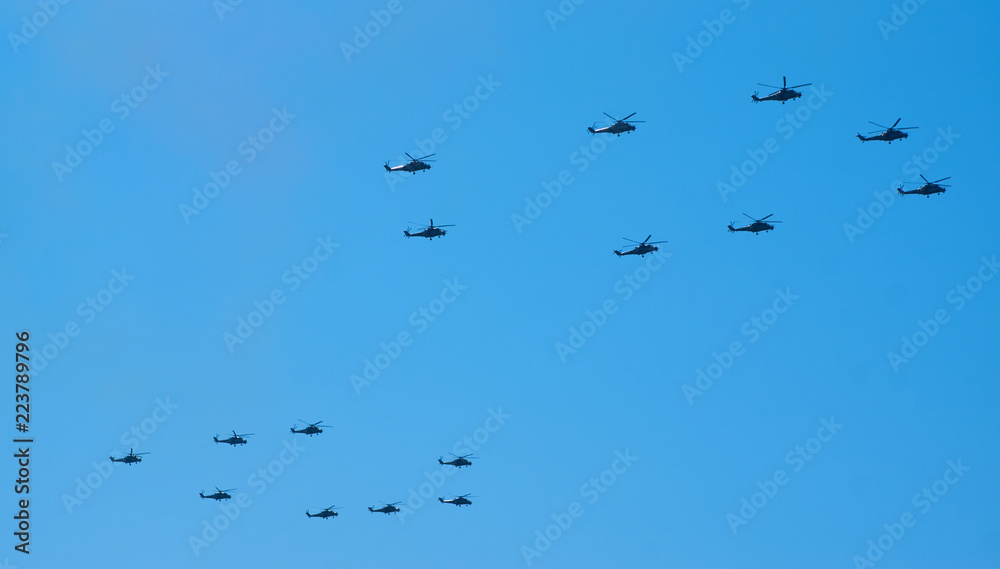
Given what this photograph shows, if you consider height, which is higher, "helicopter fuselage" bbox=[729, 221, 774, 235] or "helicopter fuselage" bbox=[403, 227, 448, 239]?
"helicopter fuselage" bbox=[729, 221, 774, 235]

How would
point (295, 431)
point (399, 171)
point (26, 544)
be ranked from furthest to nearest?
point (295, 431) < point (399, 171) < point (26, 544)

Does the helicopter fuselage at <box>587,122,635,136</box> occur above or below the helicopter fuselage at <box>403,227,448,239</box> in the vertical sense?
above

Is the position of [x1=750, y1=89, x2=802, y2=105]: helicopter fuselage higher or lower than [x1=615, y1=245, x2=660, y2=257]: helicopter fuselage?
higher

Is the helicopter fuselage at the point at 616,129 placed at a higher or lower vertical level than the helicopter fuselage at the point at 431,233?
higher

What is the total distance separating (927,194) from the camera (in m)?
133

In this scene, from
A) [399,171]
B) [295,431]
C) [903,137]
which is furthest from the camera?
[295,431]

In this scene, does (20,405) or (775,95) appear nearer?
(20,405)

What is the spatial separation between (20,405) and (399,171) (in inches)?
1786

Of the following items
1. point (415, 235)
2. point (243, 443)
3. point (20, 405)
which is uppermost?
point (415, 235)

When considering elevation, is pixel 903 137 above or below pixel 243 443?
above

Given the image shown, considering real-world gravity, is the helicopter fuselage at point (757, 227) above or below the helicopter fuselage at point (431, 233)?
above

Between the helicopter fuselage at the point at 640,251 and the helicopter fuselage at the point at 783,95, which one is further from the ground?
the helicopter fuselage at the point at 783,95

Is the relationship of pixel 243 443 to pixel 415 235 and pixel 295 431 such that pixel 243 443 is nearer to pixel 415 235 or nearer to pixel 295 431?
pixel 295 431

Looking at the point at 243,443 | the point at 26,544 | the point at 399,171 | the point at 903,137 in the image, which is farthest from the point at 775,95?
the point at 26,544
